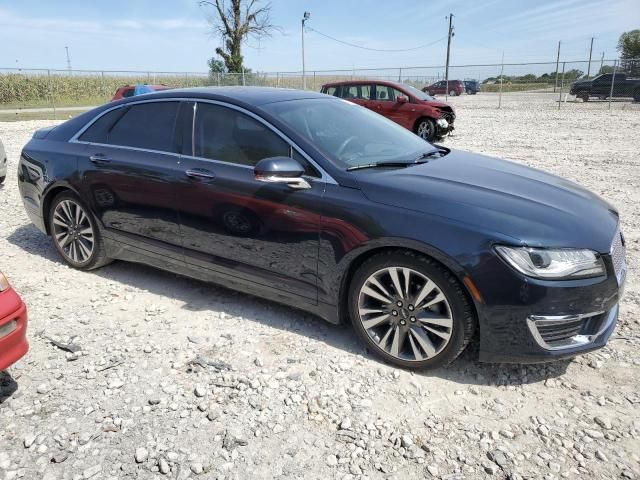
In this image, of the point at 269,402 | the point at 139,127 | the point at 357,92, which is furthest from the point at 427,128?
the point at 269,402

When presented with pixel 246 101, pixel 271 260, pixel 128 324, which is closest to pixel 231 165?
pixel 246 101

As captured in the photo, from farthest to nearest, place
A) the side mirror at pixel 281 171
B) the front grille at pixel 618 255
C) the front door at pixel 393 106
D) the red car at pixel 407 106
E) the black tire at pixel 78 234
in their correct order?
the front door at pixel 393 106 → the red car at pixel 407 106 → the black tire at pixel 78 234 → the side mirror at pixel 281 171 → the front grille at pixel 618 255

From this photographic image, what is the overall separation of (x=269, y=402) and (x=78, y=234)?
266cm

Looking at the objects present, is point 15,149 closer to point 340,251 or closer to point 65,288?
point 65,288

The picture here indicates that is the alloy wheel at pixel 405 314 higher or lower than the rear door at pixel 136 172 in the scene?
lower

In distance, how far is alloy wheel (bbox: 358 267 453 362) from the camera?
2.73 metres

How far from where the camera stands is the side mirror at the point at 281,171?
2898 mm

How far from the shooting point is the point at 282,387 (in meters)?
2.81

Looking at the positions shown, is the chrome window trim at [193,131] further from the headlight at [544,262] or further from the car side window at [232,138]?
the headlight at [544,262]

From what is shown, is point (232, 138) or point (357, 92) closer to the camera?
point (232, 138)

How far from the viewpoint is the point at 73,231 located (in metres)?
4.37

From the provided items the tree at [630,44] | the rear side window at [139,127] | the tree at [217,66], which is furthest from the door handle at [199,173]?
the tree at [630,44]

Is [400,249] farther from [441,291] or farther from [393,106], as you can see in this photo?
[393,106]

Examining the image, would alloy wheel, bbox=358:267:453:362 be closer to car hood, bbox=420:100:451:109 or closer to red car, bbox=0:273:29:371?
red car, bbox=0:273:29:371
